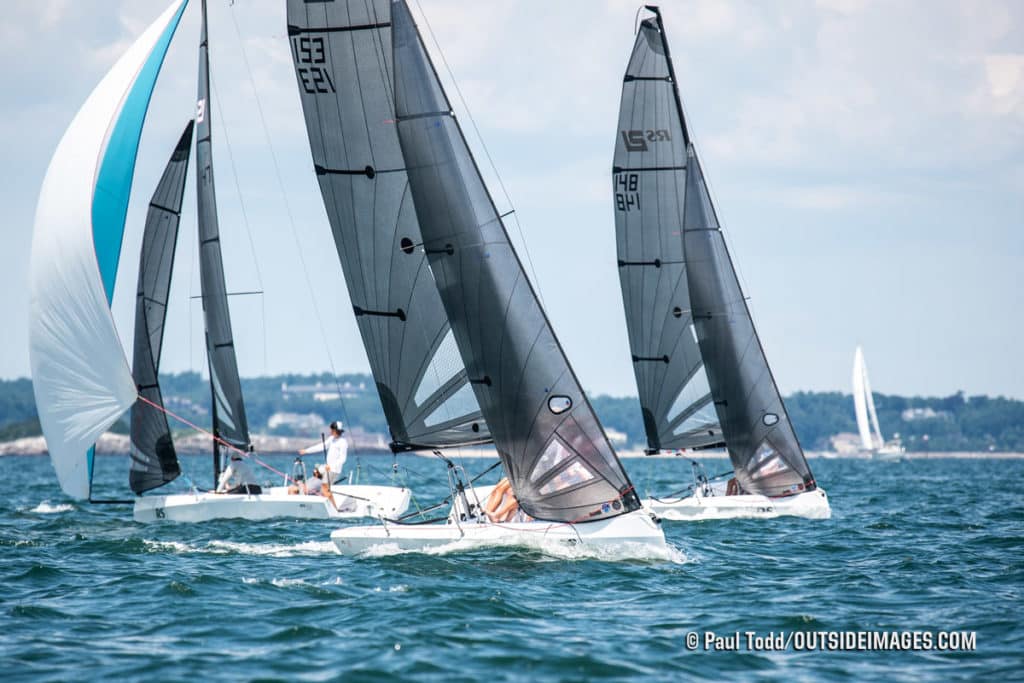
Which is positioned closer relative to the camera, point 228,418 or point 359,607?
point 359,607

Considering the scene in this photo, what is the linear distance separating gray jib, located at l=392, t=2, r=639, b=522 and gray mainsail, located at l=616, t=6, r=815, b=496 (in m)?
7.70

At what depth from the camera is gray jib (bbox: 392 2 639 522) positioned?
14281 mm

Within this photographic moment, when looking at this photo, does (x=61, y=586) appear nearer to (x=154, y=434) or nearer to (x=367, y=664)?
(x=367, y=664)

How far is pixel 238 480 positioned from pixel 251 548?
A: 5758 millimetres

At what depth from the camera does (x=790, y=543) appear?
16672mm

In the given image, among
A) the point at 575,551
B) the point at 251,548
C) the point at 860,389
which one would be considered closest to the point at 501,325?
the point at 575,551

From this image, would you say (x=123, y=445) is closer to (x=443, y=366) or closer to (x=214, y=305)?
(x=214, y=305)

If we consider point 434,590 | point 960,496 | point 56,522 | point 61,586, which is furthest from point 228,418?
point 960,496

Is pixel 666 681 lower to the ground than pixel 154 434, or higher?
lower

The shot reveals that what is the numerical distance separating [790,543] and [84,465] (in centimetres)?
999

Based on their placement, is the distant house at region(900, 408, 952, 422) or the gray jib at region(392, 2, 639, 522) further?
the distant house at region(900, 408, 952, 422)

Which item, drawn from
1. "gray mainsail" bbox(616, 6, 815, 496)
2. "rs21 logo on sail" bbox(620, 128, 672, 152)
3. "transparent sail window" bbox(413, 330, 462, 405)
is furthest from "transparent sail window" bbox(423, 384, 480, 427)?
Answer: "rs21 logo on sail" bbox(620, 128, 672, 152)

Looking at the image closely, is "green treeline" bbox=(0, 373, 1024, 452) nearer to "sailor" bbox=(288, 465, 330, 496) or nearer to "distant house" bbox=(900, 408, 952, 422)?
"distant house" bbox=(900, 408, 952, 422)

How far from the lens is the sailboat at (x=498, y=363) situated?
46.6 feet
